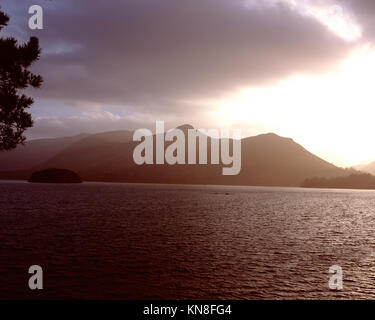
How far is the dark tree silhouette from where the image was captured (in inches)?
1096

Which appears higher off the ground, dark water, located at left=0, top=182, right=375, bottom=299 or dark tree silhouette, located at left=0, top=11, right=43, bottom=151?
dark tree silhouette, located at left=0, top=11, right=43, bottom=151

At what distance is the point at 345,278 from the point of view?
118 ft

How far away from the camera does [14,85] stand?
29.0 metres

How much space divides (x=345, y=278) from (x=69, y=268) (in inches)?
1148

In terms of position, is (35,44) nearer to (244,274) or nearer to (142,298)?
(142,298)

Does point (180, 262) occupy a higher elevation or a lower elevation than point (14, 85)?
lower

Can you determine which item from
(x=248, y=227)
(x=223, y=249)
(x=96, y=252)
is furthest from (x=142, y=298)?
(x=248, y=227)

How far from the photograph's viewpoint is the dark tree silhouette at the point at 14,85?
2784cm

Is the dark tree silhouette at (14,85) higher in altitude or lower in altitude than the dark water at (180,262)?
higher

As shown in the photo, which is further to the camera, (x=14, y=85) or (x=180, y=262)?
(x=180, y=262)
